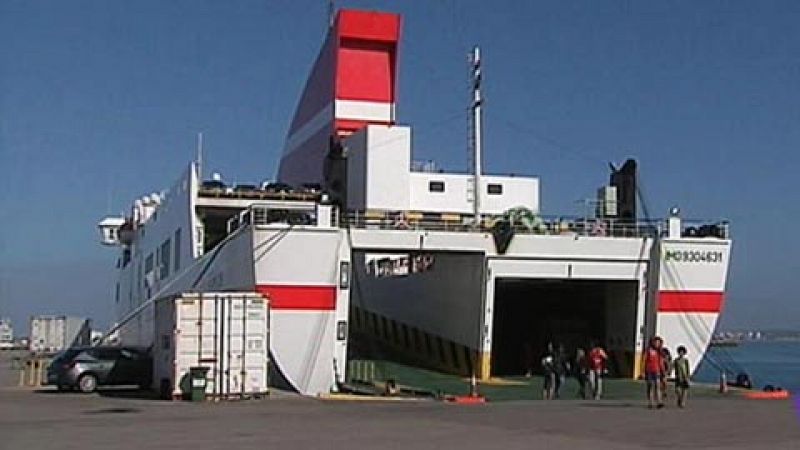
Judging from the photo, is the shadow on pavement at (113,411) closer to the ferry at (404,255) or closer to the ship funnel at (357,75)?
the ferry at (404,255)

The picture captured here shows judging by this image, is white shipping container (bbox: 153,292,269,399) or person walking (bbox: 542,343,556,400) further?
person walking (bbox: 542,343,556,400)

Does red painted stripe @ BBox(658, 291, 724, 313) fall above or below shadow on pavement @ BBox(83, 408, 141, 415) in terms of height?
above

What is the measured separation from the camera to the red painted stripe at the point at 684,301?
30.9m

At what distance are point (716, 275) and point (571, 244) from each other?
4181 millimetres

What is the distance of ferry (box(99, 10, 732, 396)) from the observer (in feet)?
93.0

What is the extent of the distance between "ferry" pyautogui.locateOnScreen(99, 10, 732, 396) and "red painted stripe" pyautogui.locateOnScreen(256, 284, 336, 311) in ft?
0.12

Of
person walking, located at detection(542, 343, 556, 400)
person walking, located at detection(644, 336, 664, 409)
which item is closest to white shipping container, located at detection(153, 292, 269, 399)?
person walking, located at detection(542, 343, 556, 400)

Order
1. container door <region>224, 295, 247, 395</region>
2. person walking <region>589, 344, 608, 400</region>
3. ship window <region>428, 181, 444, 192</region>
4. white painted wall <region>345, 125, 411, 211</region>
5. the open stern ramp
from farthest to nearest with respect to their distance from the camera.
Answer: ship window <region>428, 181, 444, 192</region> → white painted wall <region>345, 125, 411, 211</region> → the open stern ramp → person walking <region>589, 344, 608, 400</region> → container door <region>224, 295, 247, 395</region>

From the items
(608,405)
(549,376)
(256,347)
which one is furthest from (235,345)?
(608,405)

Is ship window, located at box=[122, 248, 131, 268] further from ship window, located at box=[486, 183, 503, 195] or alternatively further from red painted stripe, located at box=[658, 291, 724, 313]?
red painted stripe, located at box=[658, 291, 724, 313]

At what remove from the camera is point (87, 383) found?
94.0ft

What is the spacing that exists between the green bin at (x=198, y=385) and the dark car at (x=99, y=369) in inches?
162

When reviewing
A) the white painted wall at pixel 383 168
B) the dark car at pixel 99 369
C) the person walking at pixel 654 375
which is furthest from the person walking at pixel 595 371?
the white painted wall at pixel 383 168

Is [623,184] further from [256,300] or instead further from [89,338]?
[89,338]
